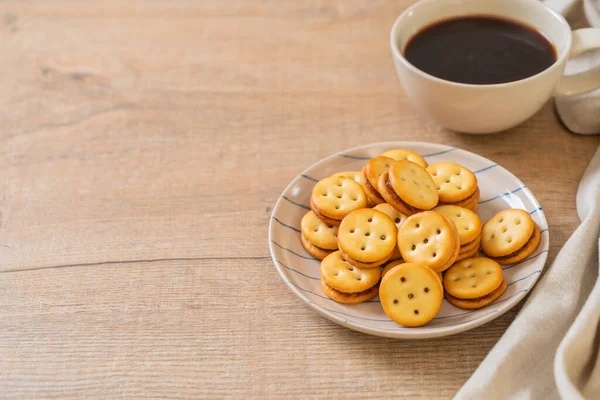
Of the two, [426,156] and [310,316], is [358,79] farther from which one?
[310,316]

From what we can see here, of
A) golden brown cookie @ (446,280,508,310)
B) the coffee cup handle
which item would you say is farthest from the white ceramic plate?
the coffee cup handle

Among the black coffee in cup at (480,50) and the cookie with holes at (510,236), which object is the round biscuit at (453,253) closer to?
the cookie with holes at (510,236)

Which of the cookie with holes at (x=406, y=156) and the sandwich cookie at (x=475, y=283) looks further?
the cookie with holes at (x=406, y=156)

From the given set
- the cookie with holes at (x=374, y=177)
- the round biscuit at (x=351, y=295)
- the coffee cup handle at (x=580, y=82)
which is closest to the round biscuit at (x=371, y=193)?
the cookie with holes at (x=374, y=177)

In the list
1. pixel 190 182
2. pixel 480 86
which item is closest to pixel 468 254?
pixel 480 86

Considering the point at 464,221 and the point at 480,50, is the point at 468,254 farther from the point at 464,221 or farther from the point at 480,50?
the point at 480,50

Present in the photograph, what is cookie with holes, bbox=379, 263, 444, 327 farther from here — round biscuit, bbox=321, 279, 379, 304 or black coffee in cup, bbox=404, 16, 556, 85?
black coffee in cup, bbox=404, 16, 556, 85

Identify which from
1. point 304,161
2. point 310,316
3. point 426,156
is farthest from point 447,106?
point 310,316
